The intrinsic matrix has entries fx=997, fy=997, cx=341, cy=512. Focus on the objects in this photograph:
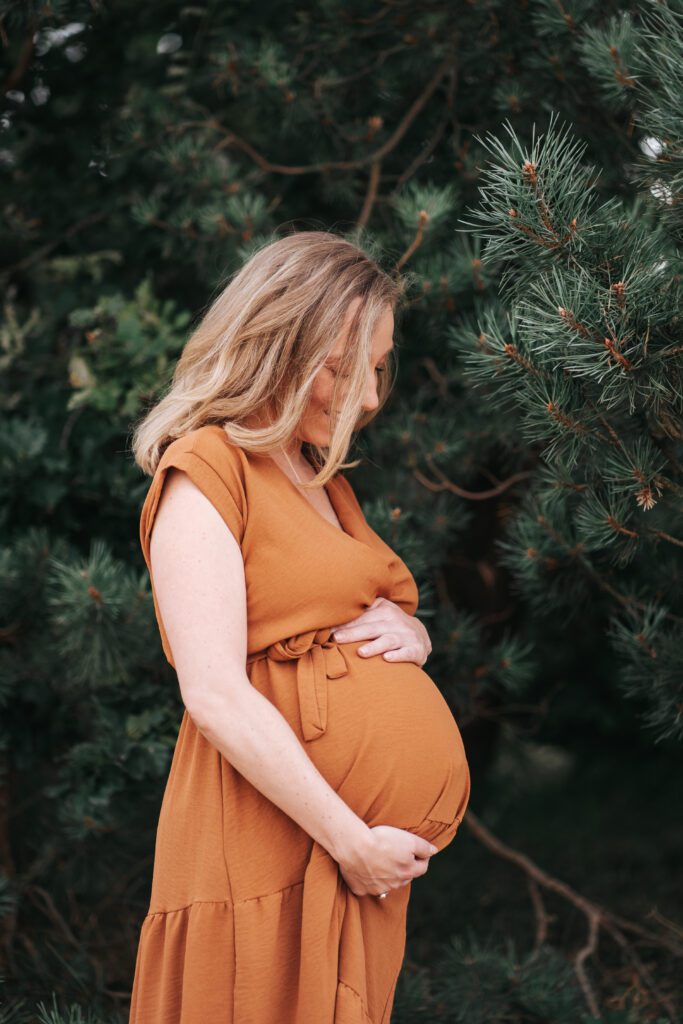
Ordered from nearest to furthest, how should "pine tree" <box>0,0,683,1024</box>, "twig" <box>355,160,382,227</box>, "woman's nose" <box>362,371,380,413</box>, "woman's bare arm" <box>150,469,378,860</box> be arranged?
"woman's bare arm" <box>150,469,378,860</box>
"woman's nose" <box>362,371,380,413</box>
"pine tree" <box>0,0,683,1024</box>
"twig" <box>355,160,382,227</box>

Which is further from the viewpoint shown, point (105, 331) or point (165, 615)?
point (105, 331)

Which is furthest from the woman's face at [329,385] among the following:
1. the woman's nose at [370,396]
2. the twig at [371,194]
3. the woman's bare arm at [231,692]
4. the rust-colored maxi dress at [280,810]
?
the twig at [371,194]

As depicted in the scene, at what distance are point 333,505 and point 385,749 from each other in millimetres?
499

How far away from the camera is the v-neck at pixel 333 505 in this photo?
5.49ft

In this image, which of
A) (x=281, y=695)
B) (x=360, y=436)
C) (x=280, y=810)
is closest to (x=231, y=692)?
(x=281, y=695)

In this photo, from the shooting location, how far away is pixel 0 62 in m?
2.81

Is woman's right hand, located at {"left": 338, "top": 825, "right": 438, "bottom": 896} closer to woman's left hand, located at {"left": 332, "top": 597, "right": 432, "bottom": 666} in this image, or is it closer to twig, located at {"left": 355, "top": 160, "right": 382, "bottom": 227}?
woman's left hand, located at {"left": 332, "top": 597, "right": 432, "bottom": 666}

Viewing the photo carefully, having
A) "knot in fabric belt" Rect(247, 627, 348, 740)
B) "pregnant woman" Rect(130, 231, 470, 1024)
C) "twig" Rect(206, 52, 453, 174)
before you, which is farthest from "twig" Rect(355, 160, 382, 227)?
"knot in fabric belt" Rect(247, 627, 348, 740)

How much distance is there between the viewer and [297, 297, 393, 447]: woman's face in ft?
5.38

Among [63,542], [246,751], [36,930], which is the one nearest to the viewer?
[246,751]

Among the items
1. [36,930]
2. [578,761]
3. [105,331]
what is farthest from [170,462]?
[578,761]

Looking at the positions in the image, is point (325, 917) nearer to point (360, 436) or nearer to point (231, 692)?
point (231, 692)

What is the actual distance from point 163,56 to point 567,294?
1.87 meters

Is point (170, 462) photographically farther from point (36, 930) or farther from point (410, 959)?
point (410, 959)
